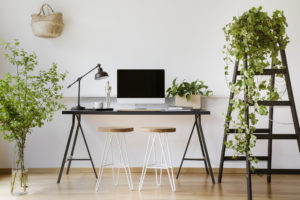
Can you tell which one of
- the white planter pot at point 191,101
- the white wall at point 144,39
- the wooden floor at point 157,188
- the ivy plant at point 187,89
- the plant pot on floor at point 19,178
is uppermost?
the white wall at point 144,39

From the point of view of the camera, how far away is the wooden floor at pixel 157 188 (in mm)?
3344

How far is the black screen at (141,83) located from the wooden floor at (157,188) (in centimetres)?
94

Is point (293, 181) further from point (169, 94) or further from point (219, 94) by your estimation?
point (169, 94)

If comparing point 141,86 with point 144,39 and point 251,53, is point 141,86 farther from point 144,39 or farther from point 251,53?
point 251,53

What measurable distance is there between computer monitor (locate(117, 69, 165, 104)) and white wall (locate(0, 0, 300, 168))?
0.27m

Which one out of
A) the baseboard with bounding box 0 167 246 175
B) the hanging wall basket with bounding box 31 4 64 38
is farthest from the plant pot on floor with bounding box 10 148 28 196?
the hanging wall basket with bounding box 31 4 64 38

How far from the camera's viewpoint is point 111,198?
328 centimetres

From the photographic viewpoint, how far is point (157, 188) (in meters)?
3.68

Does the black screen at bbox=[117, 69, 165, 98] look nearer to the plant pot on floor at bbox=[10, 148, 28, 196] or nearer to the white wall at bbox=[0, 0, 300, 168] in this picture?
the white wall at bbox=[0, 0, 300, 168]

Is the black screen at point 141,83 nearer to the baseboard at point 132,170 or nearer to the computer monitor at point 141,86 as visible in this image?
the computer monitor at point 141,86

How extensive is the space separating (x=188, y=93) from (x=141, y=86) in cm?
54

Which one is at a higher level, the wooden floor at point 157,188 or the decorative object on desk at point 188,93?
the decorative object on desk at point 188,93

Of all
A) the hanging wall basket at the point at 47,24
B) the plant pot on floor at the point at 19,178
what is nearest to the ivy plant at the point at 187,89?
the hanging wall basket at the point at 47,24

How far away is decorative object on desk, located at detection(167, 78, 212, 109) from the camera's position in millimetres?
4184
